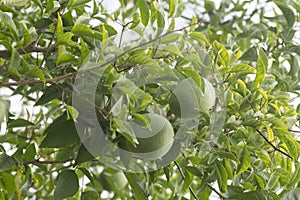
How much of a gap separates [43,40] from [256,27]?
446mm

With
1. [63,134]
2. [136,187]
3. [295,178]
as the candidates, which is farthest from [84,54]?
[295,178]

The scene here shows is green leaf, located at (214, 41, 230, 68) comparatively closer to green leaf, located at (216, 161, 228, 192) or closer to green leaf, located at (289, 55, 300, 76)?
green leaf, located at (216, 161, 228, 192)

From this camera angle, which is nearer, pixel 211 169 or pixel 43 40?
pixel 211 169

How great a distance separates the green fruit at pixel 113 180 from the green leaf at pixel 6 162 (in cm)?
34

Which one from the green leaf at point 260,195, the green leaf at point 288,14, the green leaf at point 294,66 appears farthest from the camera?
the green leaf at point 294,66

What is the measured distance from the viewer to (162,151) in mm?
756

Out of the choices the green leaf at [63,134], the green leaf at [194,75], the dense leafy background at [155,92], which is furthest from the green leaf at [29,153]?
the green leaf at [194,75]

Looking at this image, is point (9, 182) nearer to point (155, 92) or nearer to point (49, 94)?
point (49, 94)

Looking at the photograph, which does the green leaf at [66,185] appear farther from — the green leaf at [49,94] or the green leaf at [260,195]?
the green leaf at [260,195]

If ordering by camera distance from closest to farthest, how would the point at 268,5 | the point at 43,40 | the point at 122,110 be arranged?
the point at 122,110 → the point at 43,40 → the point at 268,5

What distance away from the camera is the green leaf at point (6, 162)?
0.80 metres

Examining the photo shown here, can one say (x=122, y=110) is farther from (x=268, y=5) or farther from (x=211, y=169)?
(x=268, y=5)

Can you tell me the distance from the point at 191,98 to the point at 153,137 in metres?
0.08

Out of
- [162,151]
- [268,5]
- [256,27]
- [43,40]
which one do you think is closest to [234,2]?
[268,5]
